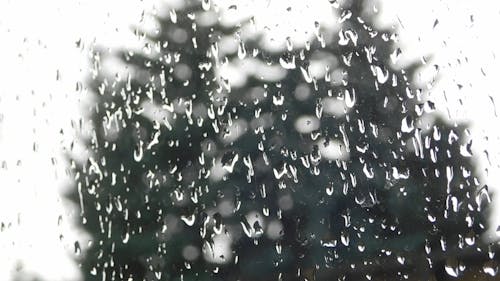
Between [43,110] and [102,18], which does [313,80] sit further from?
[43,110]

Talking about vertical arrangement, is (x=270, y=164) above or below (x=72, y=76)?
below

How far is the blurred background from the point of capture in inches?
56.4

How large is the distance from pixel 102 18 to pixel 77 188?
0.43 meters

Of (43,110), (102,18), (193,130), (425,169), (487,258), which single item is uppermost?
(102,18)

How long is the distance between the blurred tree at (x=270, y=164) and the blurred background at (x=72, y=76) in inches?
1.4

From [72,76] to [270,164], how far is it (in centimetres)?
54

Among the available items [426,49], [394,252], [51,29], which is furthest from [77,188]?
[426,49]

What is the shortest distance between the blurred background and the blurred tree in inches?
1.4

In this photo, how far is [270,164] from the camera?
147 centimetres

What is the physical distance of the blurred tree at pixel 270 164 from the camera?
1.39 metres

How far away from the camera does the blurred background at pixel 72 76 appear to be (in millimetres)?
1432

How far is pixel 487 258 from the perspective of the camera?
1.36m

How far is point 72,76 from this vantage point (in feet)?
5.13

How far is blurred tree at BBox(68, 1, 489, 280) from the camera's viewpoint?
1.39 m
